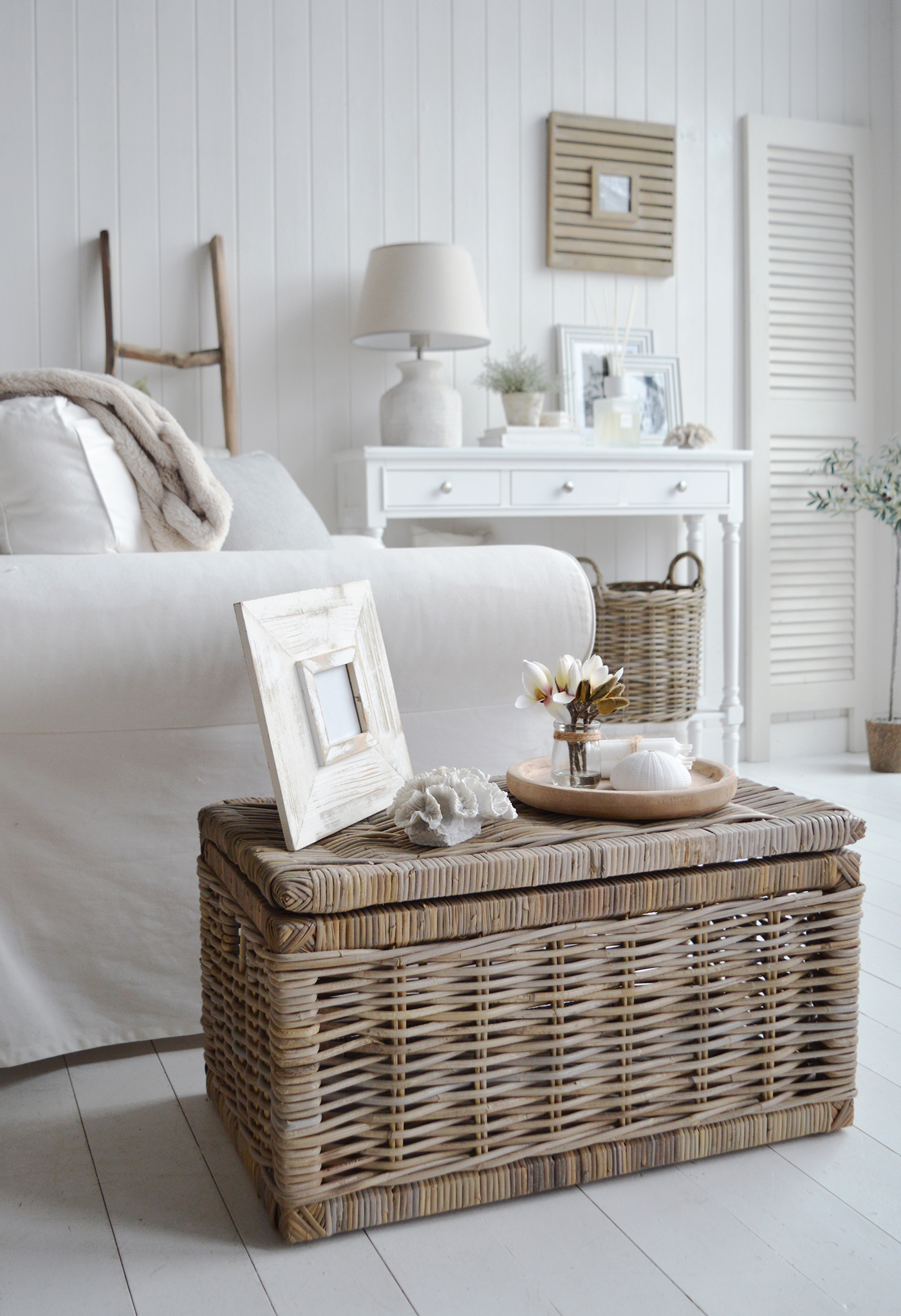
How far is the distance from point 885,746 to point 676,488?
1054mm

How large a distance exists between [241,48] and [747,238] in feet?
5.22

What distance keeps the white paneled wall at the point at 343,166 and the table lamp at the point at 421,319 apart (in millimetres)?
252

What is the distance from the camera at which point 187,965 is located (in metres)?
1.54

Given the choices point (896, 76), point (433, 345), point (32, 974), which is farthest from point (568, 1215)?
point (896, 76)

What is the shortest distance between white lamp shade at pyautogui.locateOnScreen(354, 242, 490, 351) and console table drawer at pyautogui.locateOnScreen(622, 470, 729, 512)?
1.90ft

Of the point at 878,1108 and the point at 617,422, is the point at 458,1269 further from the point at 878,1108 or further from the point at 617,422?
the point at 617,422

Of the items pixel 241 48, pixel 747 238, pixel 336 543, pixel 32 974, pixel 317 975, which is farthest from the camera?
pixel 747 238

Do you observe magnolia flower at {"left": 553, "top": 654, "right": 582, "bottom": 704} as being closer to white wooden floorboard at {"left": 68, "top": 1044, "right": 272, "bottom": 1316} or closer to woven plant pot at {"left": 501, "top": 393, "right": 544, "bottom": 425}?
white wooden floorboard at {"left": 68, "top": 1044, "right": 272, "bottom": 1316}

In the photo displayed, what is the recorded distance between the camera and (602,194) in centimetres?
345

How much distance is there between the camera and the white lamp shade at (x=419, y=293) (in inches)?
116

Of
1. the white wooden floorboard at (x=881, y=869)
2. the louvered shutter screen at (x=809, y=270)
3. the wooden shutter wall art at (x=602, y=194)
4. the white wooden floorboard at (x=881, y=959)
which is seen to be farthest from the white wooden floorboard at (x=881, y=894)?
the wooden shutter wall art at (x=602, y=194)

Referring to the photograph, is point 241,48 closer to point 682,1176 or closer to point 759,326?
point 759,326

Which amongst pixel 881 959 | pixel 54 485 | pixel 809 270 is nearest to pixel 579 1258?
pixel 881 959

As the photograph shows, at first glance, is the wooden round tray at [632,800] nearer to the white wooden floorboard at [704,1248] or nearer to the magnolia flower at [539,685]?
the magnolia flower at [539,685]
